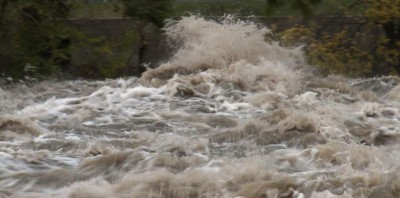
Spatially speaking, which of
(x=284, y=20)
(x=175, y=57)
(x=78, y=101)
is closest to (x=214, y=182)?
(x=78, y=101)

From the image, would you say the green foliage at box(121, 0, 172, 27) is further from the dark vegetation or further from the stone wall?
the stone wall

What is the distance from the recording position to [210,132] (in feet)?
29.7

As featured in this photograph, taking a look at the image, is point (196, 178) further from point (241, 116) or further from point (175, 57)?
point (175, 57)

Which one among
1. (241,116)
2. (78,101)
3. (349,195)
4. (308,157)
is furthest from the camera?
(78,101)

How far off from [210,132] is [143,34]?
7.39 metres

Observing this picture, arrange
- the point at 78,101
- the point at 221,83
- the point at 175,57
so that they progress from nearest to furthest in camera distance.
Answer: the point at 78,101
the point at 221,83
the point at 175,57

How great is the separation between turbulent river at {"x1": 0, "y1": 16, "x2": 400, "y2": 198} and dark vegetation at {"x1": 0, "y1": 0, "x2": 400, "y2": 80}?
3.75 ft

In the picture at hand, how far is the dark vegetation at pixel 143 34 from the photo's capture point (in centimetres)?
1469

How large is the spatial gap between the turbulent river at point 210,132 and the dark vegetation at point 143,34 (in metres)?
1.14

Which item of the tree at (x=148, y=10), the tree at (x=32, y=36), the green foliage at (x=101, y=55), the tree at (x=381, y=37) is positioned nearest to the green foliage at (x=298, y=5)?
the tree at (x=381, y=37)

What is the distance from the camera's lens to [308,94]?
446 inches

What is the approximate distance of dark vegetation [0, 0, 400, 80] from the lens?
14688 mm

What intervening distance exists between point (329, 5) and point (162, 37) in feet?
11.8

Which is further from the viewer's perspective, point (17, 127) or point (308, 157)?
point (17, 127)
